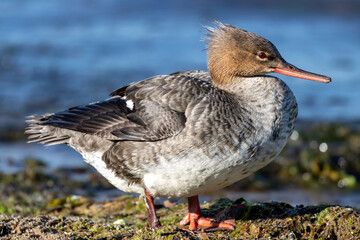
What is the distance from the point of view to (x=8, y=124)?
36.3 feet

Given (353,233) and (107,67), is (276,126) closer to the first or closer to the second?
(353,233)

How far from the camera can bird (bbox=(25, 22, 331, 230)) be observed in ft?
16.8

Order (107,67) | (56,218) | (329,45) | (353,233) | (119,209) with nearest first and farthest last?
1. (353,233)
2. (56,218)
3. (119,209)
4. (107,67)
5. (329,45)

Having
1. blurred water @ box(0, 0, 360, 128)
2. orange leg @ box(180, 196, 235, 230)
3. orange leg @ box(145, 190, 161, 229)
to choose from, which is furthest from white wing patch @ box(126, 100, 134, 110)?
blurred water @ box(0, 0, 360, 128)

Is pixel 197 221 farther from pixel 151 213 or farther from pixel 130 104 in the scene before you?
pixel 130 104

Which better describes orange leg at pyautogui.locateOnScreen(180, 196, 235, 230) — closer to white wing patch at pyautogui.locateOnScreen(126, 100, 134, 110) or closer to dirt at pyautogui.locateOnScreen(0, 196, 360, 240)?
dirt at pyautogui.locateOnScreen(0, 196, 360, 240)

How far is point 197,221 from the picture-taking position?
18.3ft

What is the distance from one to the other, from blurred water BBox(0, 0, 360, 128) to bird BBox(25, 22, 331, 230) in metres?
6.03

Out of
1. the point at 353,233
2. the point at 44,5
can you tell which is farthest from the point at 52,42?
the point at 353,233

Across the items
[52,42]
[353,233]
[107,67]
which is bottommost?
[353,233]

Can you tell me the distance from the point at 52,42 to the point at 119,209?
451 inches

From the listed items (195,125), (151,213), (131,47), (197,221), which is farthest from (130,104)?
(131,47)

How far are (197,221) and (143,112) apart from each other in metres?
1.21

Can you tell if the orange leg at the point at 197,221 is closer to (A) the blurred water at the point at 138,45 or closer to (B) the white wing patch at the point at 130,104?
(B) the white wing patch at the point at 130,104
